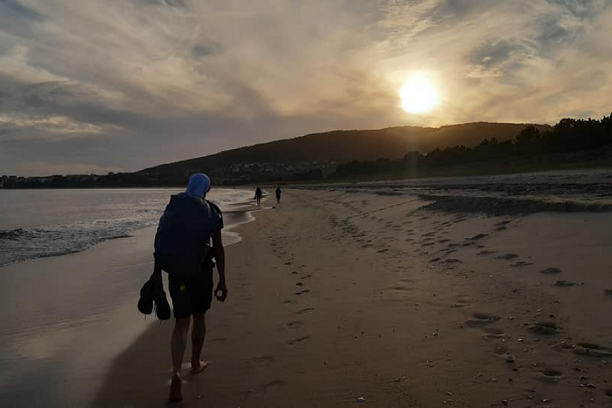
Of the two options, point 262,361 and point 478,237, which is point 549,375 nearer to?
point 262,361

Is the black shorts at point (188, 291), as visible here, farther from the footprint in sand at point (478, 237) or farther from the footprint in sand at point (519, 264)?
the footprint in sand at point (478, 237)

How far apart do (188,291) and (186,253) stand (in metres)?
0.37

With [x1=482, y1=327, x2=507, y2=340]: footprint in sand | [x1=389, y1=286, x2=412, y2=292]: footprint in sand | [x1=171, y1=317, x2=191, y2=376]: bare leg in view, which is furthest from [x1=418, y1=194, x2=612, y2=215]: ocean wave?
[x1=171, y1=317, x2=191, y2=376]: bare leg

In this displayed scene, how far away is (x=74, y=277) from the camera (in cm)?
955

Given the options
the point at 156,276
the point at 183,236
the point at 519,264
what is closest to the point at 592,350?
the point at 519,264

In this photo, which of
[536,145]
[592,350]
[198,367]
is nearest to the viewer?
[592,350]

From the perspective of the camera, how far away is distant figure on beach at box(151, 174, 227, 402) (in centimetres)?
394

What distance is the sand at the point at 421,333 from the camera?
3.28m

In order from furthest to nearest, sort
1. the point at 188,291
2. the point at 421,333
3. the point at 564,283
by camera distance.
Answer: the point at 564,283 < the point at 421,333 < the point at 188,291

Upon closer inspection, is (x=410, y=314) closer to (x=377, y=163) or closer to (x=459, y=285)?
(x=459, y=285)

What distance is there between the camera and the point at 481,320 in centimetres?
447

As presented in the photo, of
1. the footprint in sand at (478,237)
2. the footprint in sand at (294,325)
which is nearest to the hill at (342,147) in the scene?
the footprint in sand at (478,237)

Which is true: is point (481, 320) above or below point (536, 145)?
below

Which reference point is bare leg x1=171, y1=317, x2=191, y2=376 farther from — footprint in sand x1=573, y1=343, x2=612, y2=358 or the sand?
footprint in sand x1=573, y1=343, x2=612, y2=358
